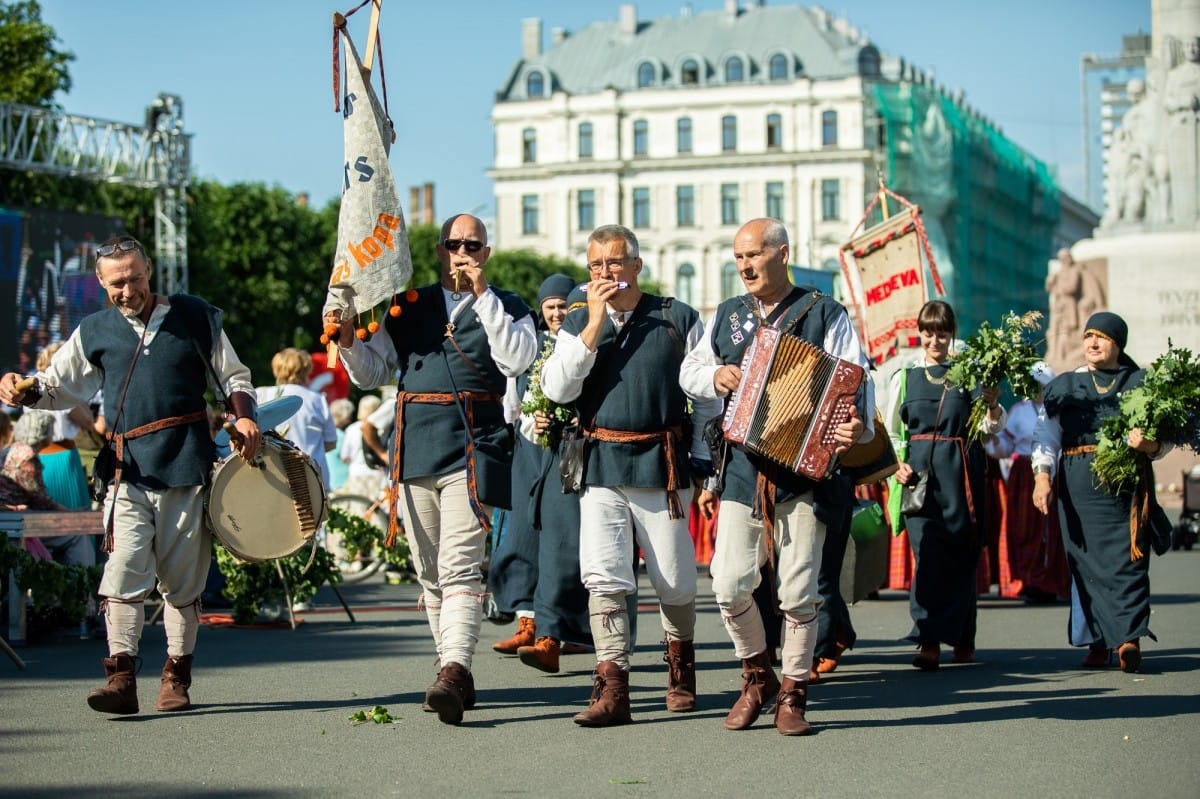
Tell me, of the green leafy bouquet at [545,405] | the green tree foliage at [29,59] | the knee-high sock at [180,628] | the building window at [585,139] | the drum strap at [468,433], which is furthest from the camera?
the building window at [585,139]

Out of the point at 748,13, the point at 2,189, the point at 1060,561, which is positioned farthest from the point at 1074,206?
the point at 1060,561

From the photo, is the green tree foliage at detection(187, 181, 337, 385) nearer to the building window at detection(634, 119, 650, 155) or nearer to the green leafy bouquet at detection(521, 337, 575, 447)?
the building window at detection(634, 119, 650, 155)

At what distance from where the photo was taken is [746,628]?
8070mm

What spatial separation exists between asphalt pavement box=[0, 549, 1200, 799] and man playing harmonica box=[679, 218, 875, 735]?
27 cm

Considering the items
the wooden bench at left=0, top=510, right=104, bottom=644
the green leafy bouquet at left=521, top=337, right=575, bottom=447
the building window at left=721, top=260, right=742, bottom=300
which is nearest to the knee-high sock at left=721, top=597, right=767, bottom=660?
the green leafy bouquet at left=521, top=337, right=575, bottom=447

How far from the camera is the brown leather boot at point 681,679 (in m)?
8.50

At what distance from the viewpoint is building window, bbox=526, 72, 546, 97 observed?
349ft

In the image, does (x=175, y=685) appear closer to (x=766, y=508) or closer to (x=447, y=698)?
(x=447, y=698)

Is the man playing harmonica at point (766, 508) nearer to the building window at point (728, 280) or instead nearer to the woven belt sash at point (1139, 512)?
the woven belt sash at point (1139, 512)

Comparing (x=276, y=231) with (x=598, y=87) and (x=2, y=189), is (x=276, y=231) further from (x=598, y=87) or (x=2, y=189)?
(x=598, y=87)

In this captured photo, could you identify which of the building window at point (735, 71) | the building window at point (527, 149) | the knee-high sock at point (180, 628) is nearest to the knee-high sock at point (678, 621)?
the knee-high sock at point (180, 628)

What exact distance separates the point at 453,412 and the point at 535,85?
9969cm

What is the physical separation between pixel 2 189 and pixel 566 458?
36263mm

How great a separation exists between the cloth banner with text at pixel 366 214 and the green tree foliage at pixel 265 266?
50747mm
